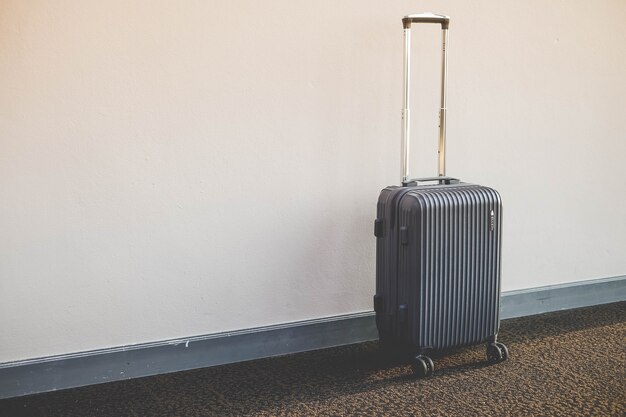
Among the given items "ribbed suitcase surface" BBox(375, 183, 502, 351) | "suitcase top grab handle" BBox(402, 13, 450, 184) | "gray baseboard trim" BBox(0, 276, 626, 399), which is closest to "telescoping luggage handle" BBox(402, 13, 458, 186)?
"suitcase top grab handle" BBox(402, 13, 450, 184)

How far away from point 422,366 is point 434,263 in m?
0.33

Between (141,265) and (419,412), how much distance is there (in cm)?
96

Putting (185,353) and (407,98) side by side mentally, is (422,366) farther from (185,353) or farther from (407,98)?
(407,98)

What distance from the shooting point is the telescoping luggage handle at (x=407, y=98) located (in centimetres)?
253

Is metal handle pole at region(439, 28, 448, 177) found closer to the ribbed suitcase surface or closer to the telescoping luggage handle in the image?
the telescoping luggage handle

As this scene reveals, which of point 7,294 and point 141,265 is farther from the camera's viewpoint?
point 141,265

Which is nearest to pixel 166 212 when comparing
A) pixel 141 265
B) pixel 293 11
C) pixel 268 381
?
pixel 141 265

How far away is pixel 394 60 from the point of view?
269 cm

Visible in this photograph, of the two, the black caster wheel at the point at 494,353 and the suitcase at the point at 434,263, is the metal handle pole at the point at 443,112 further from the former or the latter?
the black caster wheel at the point at 494,353

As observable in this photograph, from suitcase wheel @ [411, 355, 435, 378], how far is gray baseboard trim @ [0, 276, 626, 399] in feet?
1.19

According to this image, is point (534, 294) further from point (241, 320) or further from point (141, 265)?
point (141, 265)

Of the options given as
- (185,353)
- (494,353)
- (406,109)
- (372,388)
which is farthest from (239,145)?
(494,353)

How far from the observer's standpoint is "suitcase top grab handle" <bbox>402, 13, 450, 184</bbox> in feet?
8.30

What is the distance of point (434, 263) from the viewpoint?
242cm
